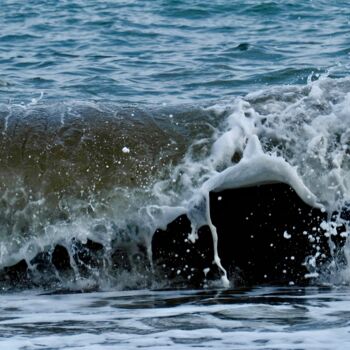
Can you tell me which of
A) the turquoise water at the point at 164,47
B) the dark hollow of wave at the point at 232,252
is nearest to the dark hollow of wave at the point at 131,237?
the dark hollow of wave at the point at 232,252

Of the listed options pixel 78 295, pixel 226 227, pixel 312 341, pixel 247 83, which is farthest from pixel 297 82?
pixel 312 341

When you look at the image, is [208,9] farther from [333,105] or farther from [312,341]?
[312,341]

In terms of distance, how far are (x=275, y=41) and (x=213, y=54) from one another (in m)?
1.01

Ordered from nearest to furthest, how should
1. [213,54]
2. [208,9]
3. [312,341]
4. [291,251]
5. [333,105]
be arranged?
[312,341] < [291,251] < [333,105] < [213,54] < [208,9]

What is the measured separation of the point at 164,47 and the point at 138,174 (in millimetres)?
5162

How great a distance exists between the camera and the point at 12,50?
1028 cm

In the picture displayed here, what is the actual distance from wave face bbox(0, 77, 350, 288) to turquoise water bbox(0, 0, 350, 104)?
1965 mm

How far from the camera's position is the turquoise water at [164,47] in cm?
827

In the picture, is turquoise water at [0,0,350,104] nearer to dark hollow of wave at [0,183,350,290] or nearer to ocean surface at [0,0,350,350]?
ocean surface at [0,0,350,350]

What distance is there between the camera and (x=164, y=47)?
1009 centimetres

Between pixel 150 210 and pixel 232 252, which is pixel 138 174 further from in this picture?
pixel 232 252

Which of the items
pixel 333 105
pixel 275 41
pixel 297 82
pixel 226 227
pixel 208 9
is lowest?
pixel 226 227

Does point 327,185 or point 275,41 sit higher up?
point 275,41

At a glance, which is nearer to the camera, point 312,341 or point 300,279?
point 312,341
